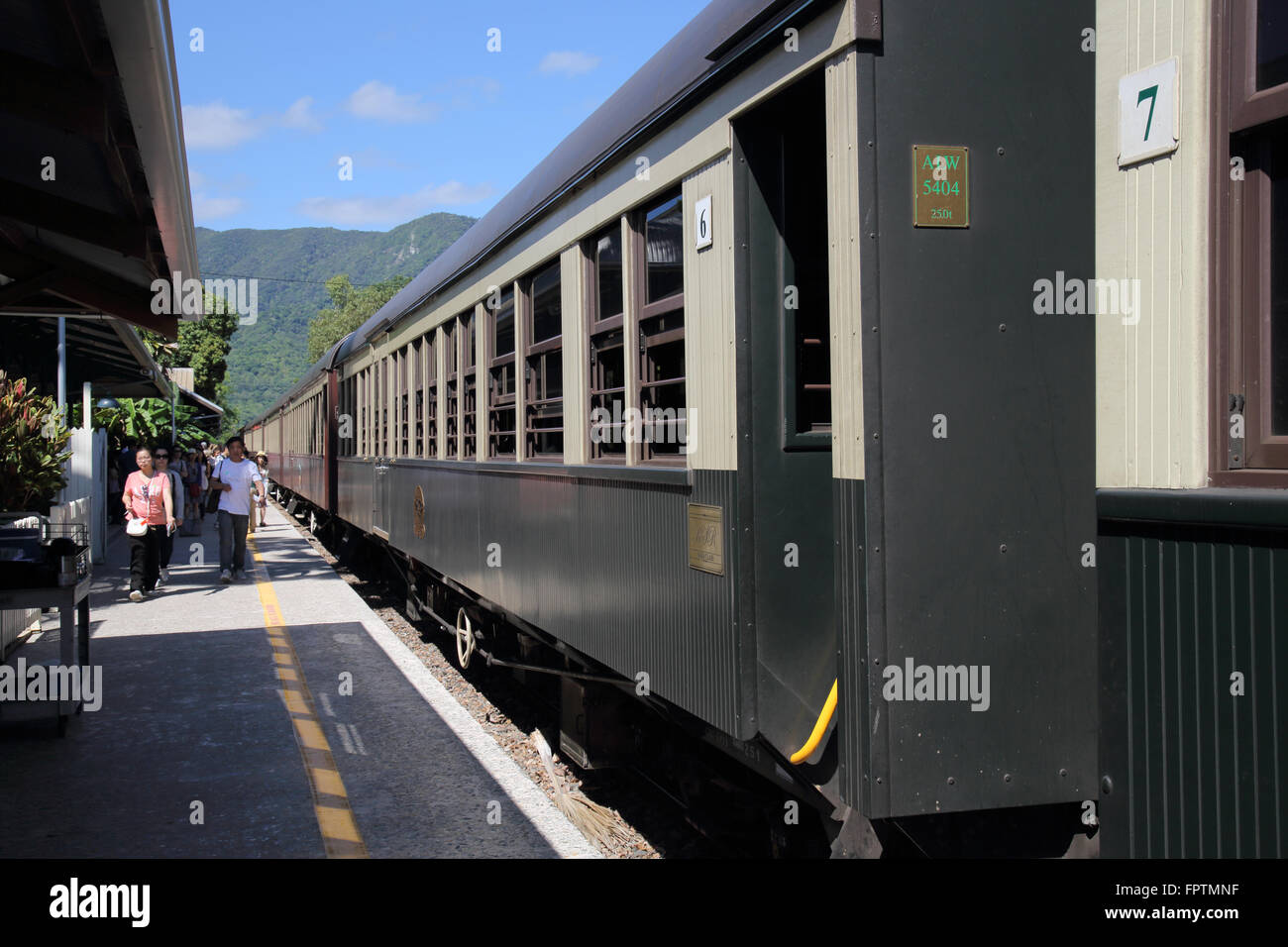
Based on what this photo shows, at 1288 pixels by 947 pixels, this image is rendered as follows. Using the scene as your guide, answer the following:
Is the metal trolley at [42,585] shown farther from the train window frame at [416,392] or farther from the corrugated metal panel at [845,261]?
the corrugated metal panel at [845,261]

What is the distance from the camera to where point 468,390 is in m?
7.54

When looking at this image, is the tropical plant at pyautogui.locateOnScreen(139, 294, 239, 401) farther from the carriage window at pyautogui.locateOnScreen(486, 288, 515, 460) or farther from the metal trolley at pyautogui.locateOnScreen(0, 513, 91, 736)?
the carriage window at pyautogui.locateOnScreen(486, 288, 515, 460)

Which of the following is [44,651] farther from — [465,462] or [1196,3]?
[1196,3]

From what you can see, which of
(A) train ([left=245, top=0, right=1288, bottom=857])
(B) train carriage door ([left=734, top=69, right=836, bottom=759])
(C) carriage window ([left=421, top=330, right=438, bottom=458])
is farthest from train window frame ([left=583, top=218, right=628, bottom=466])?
(C) carriage window ([left=421, top=330, right=438, bottom=458])

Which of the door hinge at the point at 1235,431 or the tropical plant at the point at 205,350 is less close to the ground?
the tropical plant at the point at 205,350

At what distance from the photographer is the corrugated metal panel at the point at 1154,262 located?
8.39 feet

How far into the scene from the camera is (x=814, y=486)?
3.64m

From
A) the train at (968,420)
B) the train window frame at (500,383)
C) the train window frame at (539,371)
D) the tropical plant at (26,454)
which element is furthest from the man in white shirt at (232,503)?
the train at (968,420)

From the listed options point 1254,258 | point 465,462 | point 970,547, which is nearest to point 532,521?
point 465,462

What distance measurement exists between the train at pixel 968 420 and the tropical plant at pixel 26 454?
7.34 meters

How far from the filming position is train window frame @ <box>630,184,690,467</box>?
4164 mm

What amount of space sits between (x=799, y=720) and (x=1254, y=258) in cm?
187

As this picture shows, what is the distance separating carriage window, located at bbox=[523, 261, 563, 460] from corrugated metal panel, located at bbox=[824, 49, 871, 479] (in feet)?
8.14

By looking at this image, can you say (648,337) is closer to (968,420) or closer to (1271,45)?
(968,420)
